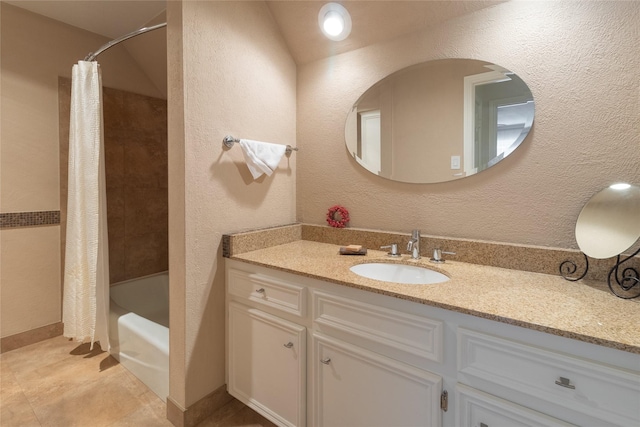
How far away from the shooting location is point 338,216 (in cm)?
189

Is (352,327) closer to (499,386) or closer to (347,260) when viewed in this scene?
(347,260)

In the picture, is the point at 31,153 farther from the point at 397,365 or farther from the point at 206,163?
the point at 397,365

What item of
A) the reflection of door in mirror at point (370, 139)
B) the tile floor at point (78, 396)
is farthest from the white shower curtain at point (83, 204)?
the reflection of door in mirror at point (370, 139)

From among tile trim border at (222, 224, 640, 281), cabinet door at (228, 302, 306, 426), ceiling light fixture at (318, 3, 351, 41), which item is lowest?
cabinet door at (228, 302, 306, 426)

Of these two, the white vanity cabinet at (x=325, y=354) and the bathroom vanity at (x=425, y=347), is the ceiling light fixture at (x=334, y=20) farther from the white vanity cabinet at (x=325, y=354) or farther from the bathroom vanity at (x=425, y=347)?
the white vanity cabinet at (x=325, y=354)

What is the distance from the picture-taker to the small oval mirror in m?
1.05

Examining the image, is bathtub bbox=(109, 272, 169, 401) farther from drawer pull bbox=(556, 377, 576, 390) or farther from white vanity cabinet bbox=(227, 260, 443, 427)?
drawer pull bbox=(556, 377, 576, 390)

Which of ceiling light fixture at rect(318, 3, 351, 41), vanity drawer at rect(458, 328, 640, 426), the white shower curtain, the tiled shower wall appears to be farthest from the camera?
the tiled shower wall

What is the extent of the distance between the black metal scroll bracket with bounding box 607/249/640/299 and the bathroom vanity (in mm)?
50

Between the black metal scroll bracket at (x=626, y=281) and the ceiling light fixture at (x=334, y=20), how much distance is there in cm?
159

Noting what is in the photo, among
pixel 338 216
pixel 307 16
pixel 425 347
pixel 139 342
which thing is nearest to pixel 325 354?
pixel 425 347

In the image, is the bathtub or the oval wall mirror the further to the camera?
the bathtub

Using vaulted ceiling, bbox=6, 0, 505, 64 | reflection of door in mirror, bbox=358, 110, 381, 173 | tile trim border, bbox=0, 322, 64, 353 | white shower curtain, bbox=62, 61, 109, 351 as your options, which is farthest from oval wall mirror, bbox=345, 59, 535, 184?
tile trim border, bbox=0, 322, 64, 353

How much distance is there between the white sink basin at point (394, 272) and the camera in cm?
143
